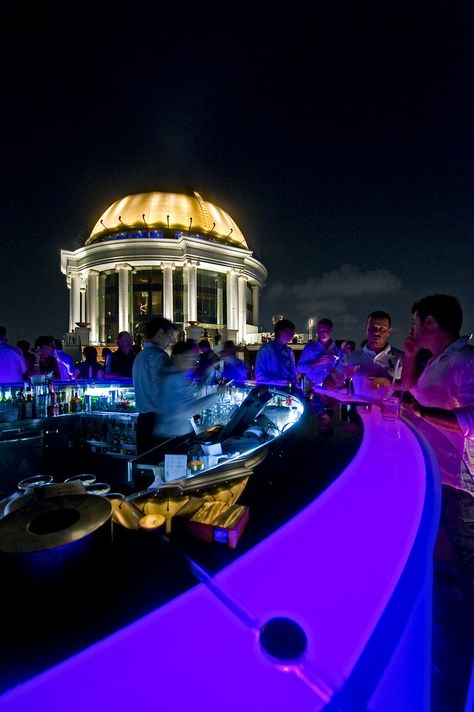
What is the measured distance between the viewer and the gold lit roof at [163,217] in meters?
34.2

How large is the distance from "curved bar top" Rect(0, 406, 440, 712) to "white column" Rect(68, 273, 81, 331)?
40476 mm

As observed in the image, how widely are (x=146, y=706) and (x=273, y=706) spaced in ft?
0.81

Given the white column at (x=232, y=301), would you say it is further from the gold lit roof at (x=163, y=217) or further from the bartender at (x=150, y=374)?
the bartender at (x=150, y=374)

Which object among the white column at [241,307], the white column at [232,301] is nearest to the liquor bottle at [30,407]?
the white column at [241,307]

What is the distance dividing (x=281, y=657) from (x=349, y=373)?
414 cm

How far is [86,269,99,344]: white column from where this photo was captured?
33.8 meters

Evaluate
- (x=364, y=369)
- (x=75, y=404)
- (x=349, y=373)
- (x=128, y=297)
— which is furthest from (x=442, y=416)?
(x=128, y=297)

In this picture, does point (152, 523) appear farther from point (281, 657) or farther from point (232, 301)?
point (232, 301)

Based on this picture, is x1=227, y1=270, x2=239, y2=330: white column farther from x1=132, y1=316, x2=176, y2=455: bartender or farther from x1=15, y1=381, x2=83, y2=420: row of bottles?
x1=132, y1=316, x2=176, y2=455: bartender

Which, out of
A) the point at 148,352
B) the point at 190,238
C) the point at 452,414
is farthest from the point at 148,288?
the point at 452,414

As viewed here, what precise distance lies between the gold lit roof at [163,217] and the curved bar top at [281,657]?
35.8m

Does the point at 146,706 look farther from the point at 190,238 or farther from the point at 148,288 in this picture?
the point at 148,288

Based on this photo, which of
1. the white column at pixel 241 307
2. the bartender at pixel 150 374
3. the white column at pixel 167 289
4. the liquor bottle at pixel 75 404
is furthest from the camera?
the white column at pixel 241 307

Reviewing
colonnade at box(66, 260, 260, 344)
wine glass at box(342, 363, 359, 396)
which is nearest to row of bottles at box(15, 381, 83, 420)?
wine glass at box(342, 363, 359, 396)
